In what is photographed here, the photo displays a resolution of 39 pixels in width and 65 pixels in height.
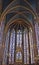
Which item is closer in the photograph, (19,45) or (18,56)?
(18,56)

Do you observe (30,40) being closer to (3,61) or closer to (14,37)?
(14,37)

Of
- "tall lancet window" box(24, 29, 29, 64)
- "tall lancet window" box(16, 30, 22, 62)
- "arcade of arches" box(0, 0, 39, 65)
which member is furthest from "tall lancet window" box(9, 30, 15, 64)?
"tall lancet window" box(24, 29, 29, 64)

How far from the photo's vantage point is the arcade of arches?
22.4 m

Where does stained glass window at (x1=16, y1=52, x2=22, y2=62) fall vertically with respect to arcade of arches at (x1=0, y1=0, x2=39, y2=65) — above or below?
below

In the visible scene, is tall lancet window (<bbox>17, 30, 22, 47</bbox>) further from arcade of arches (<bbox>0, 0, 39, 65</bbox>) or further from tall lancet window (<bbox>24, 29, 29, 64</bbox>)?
tall lancet window (<bbox>24, 29, 29, 64</bbox>)

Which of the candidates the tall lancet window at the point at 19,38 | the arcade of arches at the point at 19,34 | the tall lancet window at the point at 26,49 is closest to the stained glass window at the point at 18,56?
the arcade of arches at the point at 19,34

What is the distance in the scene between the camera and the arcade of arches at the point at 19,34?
883 inches

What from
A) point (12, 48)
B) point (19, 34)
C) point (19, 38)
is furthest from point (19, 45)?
point (19, 34)

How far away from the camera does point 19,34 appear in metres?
30.5

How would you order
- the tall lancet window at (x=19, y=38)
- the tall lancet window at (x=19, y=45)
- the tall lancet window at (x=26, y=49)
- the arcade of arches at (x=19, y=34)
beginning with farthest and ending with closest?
1. the tall lancet window at (x=19, y=38)
2. the tall lancet window at (x=19, y=45)
3. the tall lancet window at (x=26, y=49)
4. the arcade of arches at (x=19, y=34)

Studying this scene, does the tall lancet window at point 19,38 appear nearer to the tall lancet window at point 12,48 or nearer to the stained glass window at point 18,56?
the tall lancet window at point 12,48

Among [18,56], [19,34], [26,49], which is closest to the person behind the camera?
[18,56]

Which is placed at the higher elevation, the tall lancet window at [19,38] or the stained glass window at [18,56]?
the tall lancet window at [19,38]

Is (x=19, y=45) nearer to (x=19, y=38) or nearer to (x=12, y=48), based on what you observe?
(x=12, y=48)
